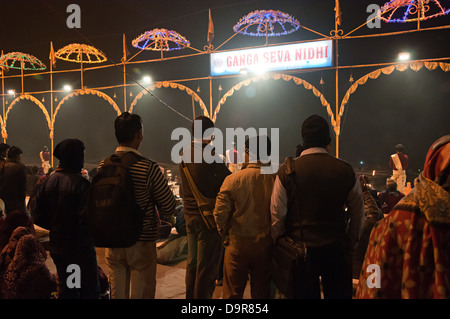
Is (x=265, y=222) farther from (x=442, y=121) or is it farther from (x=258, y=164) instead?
(x=442, y=121)

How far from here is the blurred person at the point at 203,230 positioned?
9.26ft

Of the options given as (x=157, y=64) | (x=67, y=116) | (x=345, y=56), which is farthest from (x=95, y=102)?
(x=345, y=56)

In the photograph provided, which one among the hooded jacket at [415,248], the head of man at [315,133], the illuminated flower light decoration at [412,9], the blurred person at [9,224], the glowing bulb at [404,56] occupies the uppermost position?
the illuminated flower light decoration at [412,9]

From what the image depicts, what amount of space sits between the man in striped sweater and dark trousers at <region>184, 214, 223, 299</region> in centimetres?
56

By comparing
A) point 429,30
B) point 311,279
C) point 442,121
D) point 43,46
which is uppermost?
point 43,46

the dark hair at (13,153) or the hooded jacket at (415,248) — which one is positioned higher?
the dark hair at (13,153)

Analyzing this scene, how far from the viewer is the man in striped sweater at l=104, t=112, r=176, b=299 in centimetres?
223

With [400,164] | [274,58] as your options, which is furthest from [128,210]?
[400,164]

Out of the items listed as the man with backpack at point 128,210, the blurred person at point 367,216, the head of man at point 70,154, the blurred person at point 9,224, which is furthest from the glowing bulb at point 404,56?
the blurred person at point 9,224

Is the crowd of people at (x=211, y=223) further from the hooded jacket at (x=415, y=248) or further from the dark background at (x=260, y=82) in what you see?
the dark background at (x=260, y=82)

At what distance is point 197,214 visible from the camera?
9.39ft

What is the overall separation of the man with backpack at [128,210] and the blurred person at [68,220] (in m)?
0.38

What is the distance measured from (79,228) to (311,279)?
179cm

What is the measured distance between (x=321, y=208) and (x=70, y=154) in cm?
196
